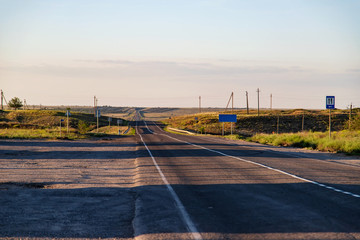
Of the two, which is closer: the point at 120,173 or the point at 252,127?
the point at 120,173

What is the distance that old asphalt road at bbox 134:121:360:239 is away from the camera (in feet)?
20.8

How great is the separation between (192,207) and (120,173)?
7153 mm

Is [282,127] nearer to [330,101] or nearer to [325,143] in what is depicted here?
[325,143]

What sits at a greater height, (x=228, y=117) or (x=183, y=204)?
(x=228, y=117)

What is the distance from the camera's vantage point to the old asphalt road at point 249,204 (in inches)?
249

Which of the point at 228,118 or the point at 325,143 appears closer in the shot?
the point at 325,143

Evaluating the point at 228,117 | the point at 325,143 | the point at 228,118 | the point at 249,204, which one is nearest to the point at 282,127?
the point at 228,117

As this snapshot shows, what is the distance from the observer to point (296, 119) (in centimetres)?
9706

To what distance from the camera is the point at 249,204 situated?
8.48m

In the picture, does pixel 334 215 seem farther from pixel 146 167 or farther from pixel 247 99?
pixel 247 99

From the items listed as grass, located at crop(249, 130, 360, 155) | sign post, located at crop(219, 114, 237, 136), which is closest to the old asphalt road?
grass, located at crop(249, 130, 360, 155)

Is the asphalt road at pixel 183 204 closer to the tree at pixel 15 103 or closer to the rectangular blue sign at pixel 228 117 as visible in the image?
the rectangular blue sign at pixel 228 117

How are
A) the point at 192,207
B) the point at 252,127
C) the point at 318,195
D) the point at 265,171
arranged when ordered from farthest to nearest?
the point at 252,127, the point at 265,171, the point at 318,195, the point at 192,207

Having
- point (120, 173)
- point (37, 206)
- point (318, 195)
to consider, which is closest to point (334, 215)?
point (318, 195)
